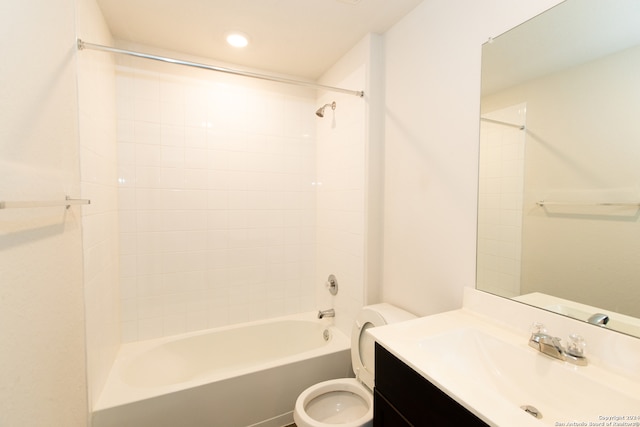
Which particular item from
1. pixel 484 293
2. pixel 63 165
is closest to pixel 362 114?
pixel 484 293

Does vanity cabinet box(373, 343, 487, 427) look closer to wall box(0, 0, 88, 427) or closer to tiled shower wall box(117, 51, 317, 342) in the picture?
wall box(0, 0, 88, 427)

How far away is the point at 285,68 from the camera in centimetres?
228

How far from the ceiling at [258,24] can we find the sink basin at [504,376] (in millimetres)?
1666

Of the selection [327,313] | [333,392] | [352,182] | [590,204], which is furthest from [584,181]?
[327,313]

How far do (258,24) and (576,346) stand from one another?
6.96 feet

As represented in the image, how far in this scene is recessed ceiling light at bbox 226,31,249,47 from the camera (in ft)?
5.88

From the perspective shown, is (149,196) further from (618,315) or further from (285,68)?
(618,315)

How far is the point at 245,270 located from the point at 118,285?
873 mm

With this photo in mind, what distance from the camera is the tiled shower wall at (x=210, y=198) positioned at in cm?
197

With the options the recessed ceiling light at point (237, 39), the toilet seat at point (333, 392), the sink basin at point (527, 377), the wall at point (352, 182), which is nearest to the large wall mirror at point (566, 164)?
the sink basin at point (527, 377)

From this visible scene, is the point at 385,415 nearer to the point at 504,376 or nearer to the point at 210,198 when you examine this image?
the point at 504,376

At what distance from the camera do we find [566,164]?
975mm

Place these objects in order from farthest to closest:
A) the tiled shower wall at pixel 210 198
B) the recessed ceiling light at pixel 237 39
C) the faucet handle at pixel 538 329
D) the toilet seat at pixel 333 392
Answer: the tiled shower wall at pixel 210 198, the recessed ceiling light at pixel 237 39, the toilet seat at pixel 333 392, the faucet handle at pixel 538 329

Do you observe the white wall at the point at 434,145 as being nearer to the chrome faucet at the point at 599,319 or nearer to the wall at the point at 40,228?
the chrome faucet at the point at 599,319
